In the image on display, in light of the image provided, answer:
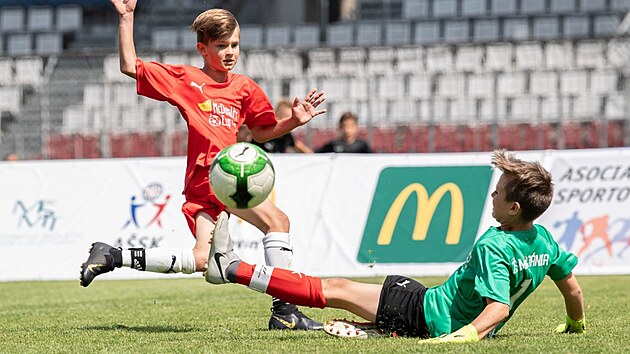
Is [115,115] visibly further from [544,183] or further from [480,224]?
[544,183]

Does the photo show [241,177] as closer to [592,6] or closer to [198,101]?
[198,101]

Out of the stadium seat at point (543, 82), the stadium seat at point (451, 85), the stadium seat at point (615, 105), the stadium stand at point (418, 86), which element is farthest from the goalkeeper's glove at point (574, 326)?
the stadium seat at point (543, 82)

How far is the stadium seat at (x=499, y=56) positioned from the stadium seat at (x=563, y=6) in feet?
10.7

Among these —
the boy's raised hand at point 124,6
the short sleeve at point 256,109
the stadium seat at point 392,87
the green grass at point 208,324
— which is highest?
the boy's raised hand at point 124,6

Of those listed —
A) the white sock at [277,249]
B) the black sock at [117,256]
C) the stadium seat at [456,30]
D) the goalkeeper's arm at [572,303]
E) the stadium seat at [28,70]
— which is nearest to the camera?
the goalkeeper's arm at [572,303]

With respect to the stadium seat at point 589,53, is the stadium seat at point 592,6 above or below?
above

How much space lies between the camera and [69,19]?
82.1 ft

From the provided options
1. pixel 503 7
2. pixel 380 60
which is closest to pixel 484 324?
pixel 380 60

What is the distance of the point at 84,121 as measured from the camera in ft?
57.4

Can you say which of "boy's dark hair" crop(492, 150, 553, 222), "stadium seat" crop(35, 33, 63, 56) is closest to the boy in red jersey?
"boy's dark hair" crop(492, 150, 553, 222)

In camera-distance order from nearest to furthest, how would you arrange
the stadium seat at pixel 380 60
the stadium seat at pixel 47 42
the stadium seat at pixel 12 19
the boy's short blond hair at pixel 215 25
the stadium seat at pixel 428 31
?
the boy's short blond hair at pixel 215 25
the stadium seat at pixel 380 60
the stadium seat at pixel 428 31
the stadium seat at pixel 47 42
the stadium seat at pixel 12 19

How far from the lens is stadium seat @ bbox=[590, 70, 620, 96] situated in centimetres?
1759

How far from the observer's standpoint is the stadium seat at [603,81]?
17.6 meters

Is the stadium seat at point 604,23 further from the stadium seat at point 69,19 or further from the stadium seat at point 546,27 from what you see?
the stadium seat at point 69,19
